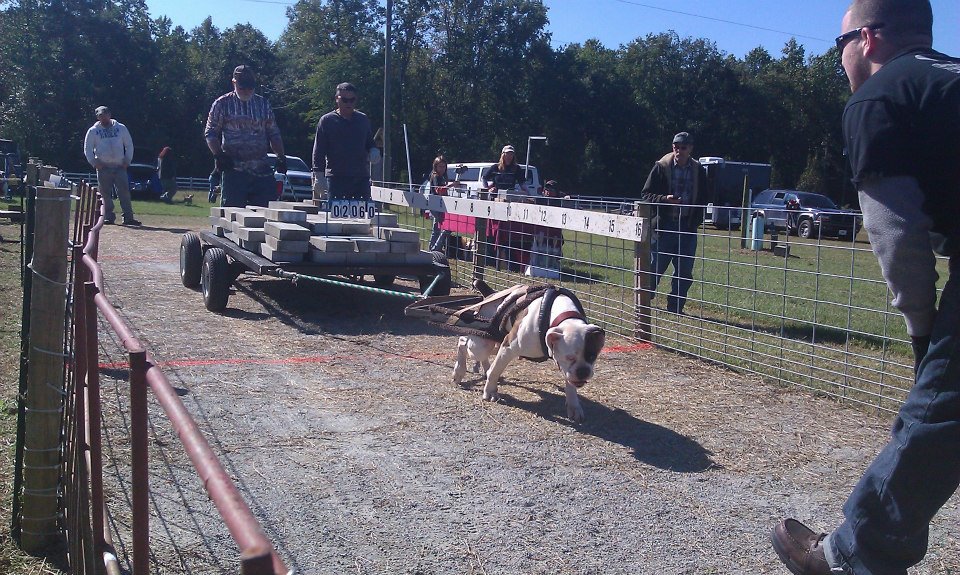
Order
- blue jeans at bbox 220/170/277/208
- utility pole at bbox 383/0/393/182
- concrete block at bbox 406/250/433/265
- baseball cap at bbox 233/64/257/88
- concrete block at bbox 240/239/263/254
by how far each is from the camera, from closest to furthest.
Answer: concrete block at bbox 240/239/263/254 → concrete block at bbox 406/250/433/265 → baseball cap at bbox 233/64/257/88 → blue jeans at bbox 220/170/277/208 → utility pole at bbox 383/0/393/182

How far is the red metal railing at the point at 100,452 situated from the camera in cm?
128

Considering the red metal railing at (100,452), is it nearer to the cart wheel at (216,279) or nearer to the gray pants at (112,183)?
the cart wheel at (216,279)

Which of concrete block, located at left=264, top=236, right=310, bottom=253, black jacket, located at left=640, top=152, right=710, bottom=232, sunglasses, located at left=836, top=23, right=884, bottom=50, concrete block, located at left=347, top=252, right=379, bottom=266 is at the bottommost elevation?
concrete block, located at left=347, top=252, right=379, bottom=266

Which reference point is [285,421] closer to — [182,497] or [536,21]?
[182,497]

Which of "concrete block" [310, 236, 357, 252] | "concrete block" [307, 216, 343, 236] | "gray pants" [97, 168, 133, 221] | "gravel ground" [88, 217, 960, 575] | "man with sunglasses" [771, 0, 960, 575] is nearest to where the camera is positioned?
"man with sunglasses" [771, 0, 960, 575]

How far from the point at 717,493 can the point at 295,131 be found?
5395cm

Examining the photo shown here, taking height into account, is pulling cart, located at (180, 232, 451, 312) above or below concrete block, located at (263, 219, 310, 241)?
below

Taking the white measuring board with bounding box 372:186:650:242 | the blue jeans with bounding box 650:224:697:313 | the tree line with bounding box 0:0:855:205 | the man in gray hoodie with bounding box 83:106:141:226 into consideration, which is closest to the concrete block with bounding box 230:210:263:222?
the white measuring board with bounding box 372:186:650:242

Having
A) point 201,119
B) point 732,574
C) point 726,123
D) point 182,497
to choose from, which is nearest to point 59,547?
point 182,497

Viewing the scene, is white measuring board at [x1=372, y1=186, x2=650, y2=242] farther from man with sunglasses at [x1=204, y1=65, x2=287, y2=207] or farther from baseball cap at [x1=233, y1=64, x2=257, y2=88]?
baseball cap at [x1=233, y1=64, x2=257, y2=88]

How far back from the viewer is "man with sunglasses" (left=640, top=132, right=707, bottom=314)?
8.00m

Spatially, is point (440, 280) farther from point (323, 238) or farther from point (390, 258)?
point (323, 238)

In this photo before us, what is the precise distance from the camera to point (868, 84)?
2.50 meters

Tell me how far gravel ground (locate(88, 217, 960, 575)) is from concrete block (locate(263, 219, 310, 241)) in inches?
32.0
